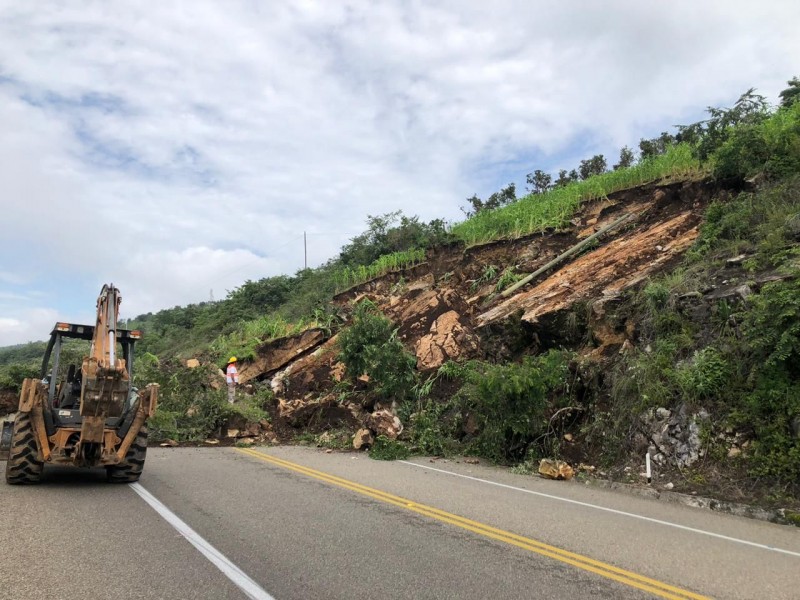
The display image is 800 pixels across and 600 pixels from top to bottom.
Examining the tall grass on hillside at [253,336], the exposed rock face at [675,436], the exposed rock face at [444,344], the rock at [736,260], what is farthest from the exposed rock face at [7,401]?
the rock at [736,260]

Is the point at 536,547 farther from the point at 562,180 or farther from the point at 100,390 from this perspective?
the point at 562,180

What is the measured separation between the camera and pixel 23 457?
29.2 feet

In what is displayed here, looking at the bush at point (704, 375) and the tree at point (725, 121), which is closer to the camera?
the bush at point (704, 375)

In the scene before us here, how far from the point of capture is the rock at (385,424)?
14.9 metres

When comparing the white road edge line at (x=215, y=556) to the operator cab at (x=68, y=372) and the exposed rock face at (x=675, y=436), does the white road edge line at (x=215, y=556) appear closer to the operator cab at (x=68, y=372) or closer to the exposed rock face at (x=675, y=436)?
the operator cab at (x=68, y=372)

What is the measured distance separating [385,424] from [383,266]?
1338 centimetres

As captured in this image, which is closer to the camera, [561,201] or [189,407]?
[189,407]

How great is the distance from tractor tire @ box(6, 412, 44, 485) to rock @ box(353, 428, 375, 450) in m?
7.41

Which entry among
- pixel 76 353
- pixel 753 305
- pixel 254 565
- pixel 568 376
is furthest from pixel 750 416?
pixel 76 353

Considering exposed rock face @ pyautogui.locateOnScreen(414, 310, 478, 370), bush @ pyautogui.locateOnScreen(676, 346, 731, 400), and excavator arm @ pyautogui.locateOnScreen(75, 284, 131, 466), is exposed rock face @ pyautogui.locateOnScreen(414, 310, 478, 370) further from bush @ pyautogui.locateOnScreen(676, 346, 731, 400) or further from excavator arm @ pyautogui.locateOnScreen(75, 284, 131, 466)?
excavator arm @ pyautogui.locateOnScreen(75, 284, 131, 466)

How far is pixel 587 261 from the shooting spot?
18094 mm

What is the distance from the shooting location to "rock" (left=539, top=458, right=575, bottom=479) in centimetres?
1110

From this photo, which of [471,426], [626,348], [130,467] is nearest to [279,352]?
[471,426]

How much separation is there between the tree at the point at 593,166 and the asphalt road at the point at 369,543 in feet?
72.3
